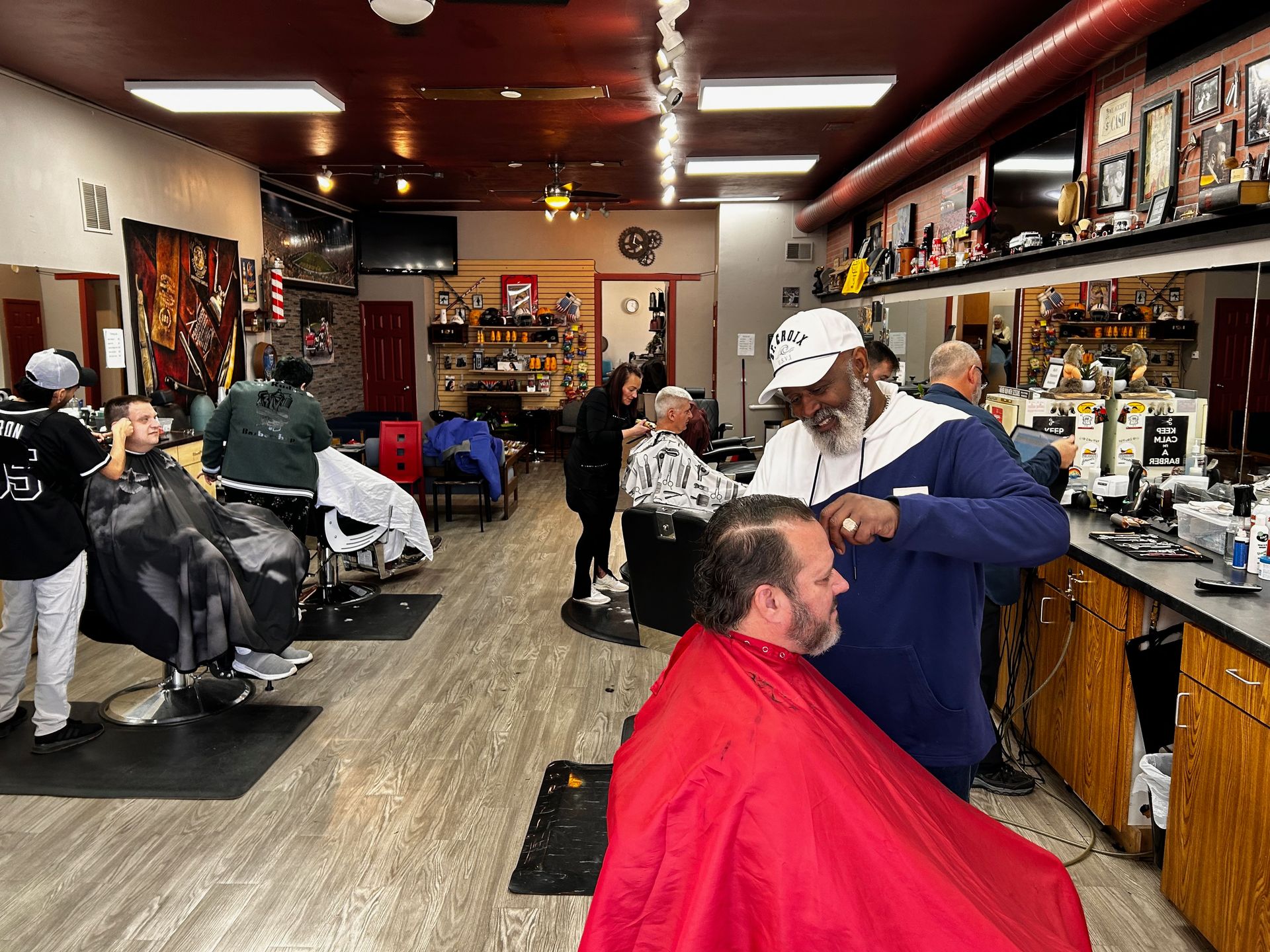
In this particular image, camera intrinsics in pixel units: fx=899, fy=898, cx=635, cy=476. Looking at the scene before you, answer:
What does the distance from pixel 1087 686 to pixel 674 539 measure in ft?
4.48

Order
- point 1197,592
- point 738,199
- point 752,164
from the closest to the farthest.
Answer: point 1197,592
point 752,164
point 738,199

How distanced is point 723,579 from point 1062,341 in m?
3.18

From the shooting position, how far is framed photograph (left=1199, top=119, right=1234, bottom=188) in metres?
3.19

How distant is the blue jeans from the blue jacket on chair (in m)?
5.84

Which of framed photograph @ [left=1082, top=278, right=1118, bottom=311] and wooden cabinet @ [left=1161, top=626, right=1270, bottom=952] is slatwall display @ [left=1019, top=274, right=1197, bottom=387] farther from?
wooden cabinet @ [left=1161, top=626, right=1270, bottom=952]

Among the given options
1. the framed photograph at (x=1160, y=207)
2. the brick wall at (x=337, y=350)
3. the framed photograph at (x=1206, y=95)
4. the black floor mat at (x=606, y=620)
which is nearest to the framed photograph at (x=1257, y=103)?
the framed photograph at (x=1206, y=95)

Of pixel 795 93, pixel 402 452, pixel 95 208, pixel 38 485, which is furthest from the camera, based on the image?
pixel 402 452

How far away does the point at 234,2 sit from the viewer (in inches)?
155

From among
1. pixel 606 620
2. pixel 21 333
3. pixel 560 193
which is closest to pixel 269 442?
pixel 21 333

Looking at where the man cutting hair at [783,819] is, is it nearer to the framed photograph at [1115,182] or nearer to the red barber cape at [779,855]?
the red barber cape at [779,855]

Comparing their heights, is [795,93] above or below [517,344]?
above

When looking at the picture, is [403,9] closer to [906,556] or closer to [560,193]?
[906,556]

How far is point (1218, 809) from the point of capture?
2.09 metres

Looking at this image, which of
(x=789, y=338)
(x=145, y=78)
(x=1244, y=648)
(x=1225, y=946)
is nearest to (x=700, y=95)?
(x=145, y=78)
